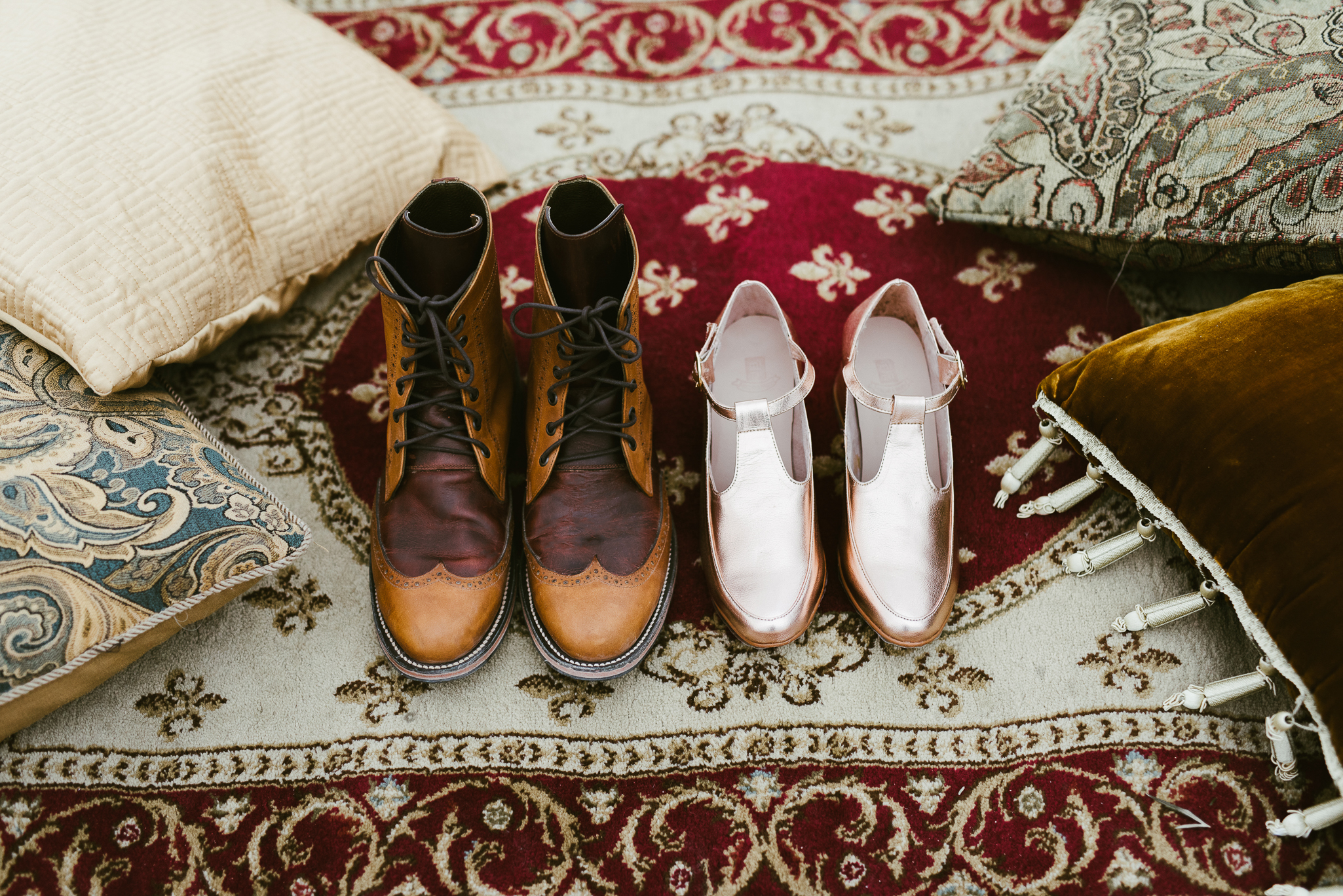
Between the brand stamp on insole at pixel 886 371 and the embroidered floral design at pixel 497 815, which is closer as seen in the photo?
the embroidered floral design at pixel 497 815

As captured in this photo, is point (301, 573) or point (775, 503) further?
point (301, 573)

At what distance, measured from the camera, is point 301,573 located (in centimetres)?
97

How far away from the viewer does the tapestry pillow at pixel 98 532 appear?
745 mm

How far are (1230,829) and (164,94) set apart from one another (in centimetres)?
151

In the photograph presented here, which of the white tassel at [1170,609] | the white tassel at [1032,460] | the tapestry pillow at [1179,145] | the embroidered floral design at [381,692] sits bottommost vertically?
the embroidered floral design at [381,692]

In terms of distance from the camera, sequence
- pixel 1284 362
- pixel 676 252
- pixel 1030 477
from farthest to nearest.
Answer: pixel 676 252 < pixel 1030 477 < pixel 1284 362

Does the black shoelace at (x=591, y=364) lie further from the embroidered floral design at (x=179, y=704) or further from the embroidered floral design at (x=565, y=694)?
the embroidered floral design at (x=179, y=704)

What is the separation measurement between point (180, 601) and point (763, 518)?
25.0 inches

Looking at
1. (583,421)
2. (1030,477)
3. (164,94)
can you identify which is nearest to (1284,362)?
(1030,477)

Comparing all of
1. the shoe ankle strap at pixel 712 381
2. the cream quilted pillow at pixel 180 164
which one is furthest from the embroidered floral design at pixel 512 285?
the shoe ankle strap at pixel 712 381

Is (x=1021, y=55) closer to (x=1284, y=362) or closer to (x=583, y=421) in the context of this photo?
(x=1284, y=362)

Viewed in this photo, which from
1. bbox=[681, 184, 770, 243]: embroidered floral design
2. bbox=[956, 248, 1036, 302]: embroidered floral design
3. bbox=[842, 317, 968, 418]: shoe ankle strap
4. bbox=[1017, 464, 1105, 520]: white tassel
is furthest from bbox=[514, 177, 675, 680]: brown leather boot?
bbox=[956, 248, 1036, 302]: embroidered floral design

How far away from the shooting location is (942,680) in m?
0.90

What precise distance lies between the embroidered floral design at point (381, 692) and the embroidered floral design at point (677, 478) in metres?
0.39
